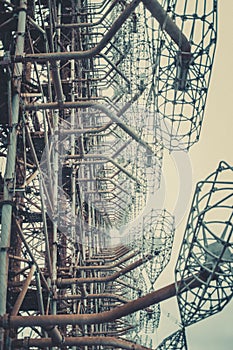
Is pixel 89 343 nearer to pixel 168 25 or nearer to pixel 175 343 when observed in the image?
pixel 175 343

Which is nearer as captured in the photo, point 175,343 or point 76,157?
point 175,343

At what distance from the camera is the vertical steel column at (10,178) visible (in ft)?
21.7

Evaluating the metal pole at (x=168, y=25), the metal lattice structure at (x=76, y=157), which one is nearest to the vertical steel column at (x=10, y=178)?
the metal lattice structure at (x=76, y=157)

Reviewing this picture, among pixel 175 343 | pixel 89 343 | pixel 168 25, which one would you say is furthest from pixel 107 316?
pixel 168 25

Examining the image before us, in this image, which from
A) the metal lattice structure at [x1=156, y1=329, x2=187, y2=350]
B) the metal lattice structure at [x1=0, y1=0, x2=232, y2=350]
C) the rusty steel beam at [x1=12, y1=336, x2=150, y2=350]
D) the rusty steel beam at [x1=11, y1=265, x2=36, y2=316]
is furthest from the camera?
the metal lattice structure at [x1=156, y1=329, x2=187, y2=350]

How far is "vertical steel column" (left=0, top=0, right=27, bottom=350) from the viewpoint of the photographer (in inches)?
261

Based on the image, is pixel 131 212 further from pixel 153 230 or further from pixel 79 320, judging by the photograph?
pixel 79 320

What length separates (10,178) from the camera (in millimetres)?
7039

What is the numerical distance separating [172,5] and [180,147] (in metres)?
1.76

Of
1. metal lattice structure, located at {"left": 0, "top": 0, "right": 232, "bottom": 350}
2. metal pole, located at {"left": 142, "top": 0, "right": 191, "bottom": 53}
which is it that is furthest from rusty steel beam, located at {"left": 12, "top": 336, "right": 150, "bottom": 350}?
metal pole, located at {"left": 142, "top": 0, "right": 191, "bottom": 53}

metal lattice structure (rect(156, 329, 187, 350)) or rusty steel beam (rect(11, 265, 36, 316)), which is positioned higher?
rusty steel beam (rect(11, 265, 36, 316))

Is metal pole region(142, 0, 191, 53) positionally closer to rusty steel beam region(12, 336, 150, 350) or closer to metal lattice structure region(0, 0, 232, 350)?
metal lattice structure region(0, 0, 232, 350)

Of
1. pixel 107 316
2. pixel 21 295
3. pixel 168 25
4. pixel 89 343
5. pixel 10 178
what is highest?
pixel 168 25

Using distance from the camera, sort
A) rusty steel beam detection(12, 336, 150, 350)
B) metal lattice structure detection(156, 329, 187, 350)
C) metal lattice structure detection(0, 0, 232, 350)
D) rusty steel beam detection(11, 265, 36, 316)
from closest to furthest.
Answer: metal lattice structure detection(0, 0, 232, 350)
rusty steel beam detection(11, 265, 36, 316)
rusty steel beam detection(12, 336, 150, 350)
metal lattice structure detection(156, 329, 187, 350)
